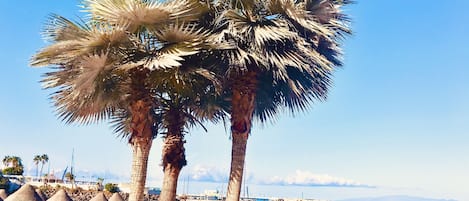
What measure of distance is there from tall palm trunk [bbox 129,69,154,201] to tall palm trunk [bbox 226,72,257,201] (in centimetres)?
159

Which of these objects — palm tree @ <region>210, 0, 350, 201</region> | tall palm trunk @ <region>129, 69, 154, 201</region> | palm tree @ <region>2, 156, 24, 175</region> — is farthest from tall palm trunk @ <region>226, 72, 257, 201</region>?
palm tree @ <region>2, 156, 24, 175</region>

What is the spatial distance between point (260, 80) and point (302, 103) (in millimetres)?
1037

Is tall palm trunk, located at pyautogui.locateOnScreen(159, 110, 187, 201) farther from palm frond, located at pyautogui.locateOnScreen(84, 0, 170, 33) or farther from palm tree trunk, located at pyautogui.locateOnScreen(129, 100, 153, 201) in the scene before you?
palm frond, located at pyautogui.locateOnScreen(84, 0, 170, 33)

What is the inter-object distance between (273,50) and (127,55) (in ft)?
8.70

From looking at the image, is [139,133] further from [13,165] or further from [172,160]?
[13,165]

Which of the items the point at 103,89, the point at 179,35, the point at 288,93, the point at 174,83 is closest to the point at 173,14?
the point at 179,35

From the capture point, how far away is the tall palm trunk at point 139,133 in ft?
30.8

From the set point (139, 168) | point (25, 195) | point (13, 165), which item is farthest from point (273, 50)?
point (13, 165)

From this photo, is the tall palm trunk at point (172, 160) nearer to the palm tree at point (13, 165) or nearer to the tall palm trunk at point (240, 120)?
the tall palm trunk at point (240, 120)

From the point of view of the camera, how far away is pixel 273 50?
962 cm

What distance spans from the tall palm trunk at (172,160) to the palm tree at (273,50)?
3.83 ft

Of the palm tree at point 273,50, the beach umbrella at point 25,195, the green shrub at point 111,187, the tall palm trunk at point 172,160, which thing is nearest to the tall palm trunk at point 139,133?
the tall palm trunk at point 172,160

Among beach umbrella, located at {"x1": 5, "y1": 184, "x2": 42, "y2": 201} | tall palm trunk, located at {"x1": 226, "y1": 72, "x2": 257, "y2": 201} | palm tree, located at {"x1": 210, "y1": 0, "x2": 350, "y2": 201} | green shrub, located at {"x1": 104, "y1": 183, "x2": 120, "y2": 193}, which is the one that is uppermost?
palm tree, located at {"x1": 210, "y1": 0, "x2": 350, "y2": 201}

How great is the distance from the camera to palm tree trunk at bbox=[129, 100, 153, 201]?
9.36 metres
